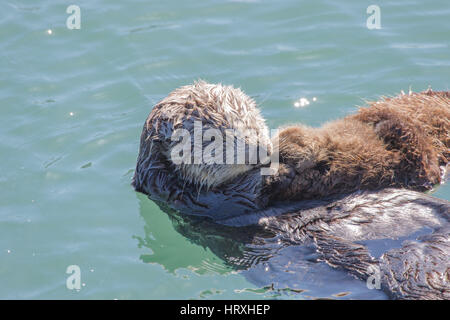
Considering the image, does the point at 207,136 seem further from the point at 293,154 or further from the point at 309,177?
the point at 309,177

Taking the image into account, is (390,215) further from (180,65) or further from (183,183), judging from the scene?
(180,65)

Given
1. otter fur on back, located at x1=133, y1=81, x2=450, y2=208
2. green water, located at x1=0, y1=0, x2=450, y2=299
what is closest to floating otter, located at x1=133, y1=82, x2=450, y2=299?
otter fur on back, located at x1=133, y1=81, x2=450, y2=208

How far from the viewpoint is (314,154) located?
416cm

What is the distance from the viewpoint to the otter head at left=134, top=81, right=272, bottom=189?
13.4 ft

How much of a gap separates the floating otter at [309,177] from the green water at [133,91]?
0.37 metres

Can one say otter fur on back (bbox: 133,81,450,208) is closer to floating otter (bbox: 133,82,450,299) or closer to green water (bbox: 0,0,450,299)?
floating otter (bbox: 133,82,450,299)

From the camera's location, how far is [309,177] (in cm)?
416

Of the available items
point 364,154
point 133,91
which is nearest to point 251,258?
point 364,154

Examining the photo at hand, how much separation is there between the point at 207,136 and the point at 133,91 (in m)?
2.23
